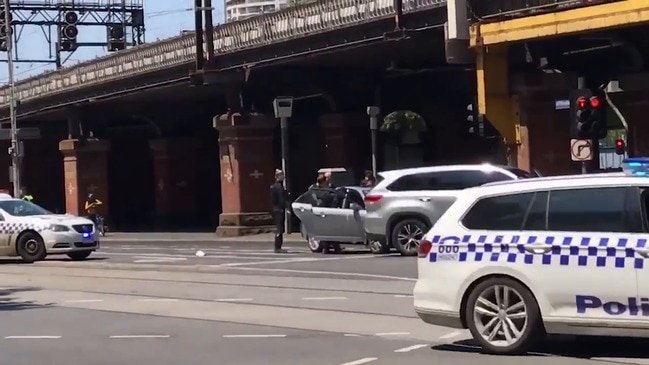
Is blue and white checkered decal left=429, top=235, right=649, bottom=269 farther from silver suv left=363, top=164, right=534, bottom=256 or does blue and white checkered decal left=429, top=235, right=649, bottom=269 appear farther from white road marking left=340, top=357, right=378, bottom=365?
silver suv left=363, top=164, right=534, bottom=256

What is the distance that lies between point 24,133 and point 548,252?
49.0 m

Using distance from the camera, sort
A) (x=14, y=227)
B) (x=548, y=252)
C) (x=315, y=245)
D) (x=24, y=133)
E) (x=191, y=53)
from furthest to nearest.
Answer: (x=24, y=133) → (x=191, y=53) → (x=315, y=245) → (x=14, y=227) → (x=548, y=252)

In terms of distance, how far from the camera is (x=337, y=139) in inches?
1635

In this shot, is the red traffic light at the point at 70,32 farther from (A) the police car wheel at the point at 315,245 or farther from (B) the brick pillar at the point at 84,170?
(A) the police car wheel at the point at 315,245

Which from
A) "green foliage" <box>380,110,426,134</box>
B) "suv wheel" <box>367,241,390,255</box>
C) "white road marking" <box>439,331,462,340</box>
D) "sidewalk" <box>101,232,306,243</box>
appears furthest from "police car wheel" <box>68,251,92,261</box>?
"white road marking" <box>439,331,462,340</box>

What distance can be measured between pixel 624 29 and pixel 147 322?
15699mm

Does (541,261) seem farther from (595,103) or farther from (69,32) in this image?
(69,32)

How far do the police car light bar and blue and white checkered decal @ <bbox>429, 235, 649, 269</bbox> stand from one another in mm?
641

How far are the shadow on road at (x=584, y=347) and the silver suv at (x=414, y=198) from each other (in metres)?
11.7

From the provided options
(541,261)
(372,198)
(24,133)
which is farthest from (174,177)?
(541,261)

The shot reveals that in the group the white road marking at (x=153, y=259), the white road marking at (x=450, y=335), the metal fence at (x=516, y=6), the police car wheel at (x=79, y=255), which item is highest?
the metal fence at (x=516, y=6)

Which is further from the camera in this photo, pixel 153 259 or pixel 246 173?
pixel 246 173

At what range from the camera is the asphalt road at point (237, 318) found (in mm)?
11664

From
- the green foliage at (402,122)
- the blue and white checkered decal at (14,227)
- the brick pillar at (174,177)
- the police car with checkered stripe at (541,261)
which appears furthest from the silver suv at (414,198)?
the brick pillar at (174,177)
